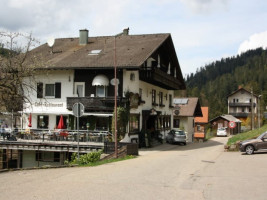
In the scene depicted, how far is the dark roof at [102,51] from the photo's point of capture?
30328 mm

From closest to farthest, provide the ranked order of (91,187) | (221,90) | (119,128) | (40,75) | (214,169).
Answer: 1. (91,187)
2. (214,169)
3. (119,128)
4. (40,75)
5. (221,90)

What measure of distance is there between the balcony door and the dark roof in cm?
174

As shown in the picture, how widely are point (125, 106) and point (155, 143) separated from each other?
26.0ft

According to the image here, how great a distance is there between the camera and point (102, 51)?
3384 centimetres

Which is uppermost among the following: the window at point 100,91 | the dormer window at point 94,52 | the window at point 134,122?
the dormer window at point 94,52

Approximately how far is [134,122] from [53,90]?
294 inches

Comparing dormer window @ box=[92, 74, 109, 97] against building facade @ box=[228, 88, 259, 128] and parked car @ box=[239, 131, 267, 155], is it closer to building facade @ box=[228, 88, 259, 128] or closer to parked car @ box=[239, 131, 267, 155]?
parked car @ box=[239, 131, 267, 155]

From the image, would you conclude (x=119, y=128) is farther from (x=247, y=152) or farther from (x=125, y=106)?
(x=247, y=152)

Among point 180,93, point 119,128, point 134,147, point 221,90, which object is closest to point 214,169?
point 134,147

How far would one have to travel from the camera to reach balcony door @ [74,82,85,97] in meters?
31.9

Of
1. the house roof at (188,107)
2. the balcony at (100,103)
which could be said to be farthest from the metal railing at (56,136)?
the house roof at (188,107)

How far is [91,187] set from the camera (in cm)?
1130

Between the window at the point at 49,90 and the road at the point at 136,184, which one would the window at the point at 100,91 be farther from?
the road at the point at 136,184

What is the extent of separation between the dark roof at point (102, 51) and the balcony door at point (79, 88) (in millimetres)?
1745
